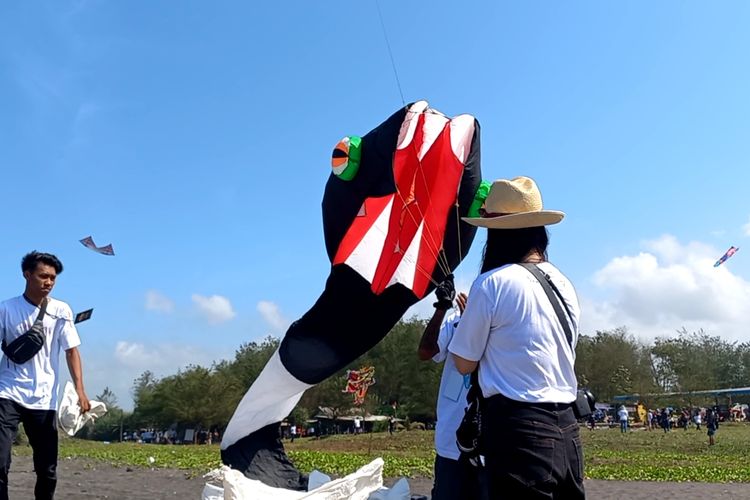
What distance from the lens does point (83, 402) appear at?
4895 mm

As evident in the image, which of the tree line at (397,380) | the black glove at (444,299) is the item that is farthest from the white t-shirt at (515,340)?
the tree line at (397,380)

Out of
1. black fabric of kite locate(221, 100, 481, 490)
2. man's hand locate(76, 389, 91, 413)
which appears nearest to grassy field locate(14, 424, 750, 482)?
black fabric of kite locate(221, 100, 481, 490)

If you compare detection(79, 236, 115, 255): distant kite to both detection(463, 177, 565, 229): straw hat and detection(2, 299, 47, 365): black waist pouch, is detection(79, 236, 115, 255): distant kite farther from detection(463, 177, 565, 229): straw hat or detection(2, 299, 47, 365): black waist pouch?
detection(463, 177, 565, 229): straw hat

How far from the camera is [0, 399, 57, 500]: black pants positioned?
180 inches

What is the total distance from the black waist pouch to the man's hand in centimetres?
41

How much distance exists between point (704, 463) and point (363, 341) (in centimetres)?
994

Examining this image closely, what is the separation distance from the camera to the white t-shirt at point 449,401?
11.9ft

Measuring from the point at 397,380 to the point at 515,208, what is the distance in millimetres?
32279

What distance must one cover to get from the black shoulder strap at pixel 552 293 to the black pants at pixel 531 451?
0.29 meters

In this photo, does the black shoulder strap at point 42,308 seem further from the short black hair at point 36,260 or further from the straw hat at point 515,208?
the straw hat at point 515,208

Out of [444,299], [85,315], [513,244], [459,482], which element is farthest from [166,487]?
[513,244]

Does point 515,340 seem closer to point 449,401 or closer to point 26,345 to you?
point 449,401

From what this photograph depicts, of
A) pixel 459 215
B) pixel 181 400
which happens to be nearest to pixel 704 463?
pixel 459 215

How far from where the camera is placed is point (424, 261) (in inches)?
232
